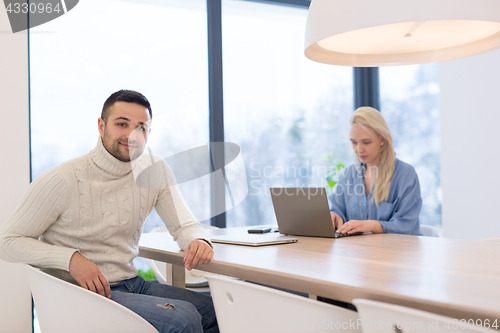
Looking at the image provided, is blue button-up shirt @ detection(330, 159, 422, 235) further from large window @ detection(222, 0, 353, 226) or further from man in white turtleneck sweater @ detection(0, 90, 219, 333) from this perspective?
large window @ detection(222, 0, 353, 226)

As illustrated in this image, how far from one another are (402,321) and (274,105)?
128 inches

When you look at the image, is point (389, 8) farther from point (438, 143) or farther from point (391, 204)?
point (438, 143)

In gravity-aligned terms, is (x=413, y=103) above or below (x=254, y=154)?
above

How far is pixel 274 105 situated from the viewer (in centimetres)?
385

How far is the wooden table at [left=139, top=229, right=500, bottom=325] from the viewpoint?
83 centimetres

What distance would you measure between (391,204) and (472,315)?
150cm

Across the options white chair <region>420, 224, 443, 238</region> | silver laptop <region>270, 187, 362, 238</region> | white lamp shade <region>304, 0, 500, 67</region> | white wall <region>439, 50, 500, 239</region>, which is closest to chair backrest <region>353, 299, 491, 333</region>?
white lamp shade <region>304, 0, 500, 67</region>

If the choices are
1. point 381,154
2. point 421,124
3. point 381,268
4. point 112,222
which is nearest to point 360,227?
point 381,154

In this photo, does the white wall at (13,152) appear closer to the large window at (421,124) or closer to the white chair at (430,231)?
the white chair at (430,231)

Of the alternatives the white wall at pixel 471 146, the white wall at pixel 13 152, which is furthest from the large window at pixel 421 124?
the white wall at pixel 13 152

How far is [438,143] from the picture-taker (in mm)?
3840

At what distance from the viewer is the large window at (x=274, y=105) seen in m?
3.71

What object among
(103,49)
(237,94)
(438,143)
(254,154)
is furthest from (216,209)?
(438,143)

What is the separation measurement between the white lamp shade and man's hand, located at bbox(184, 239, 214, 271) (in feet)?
2.55
